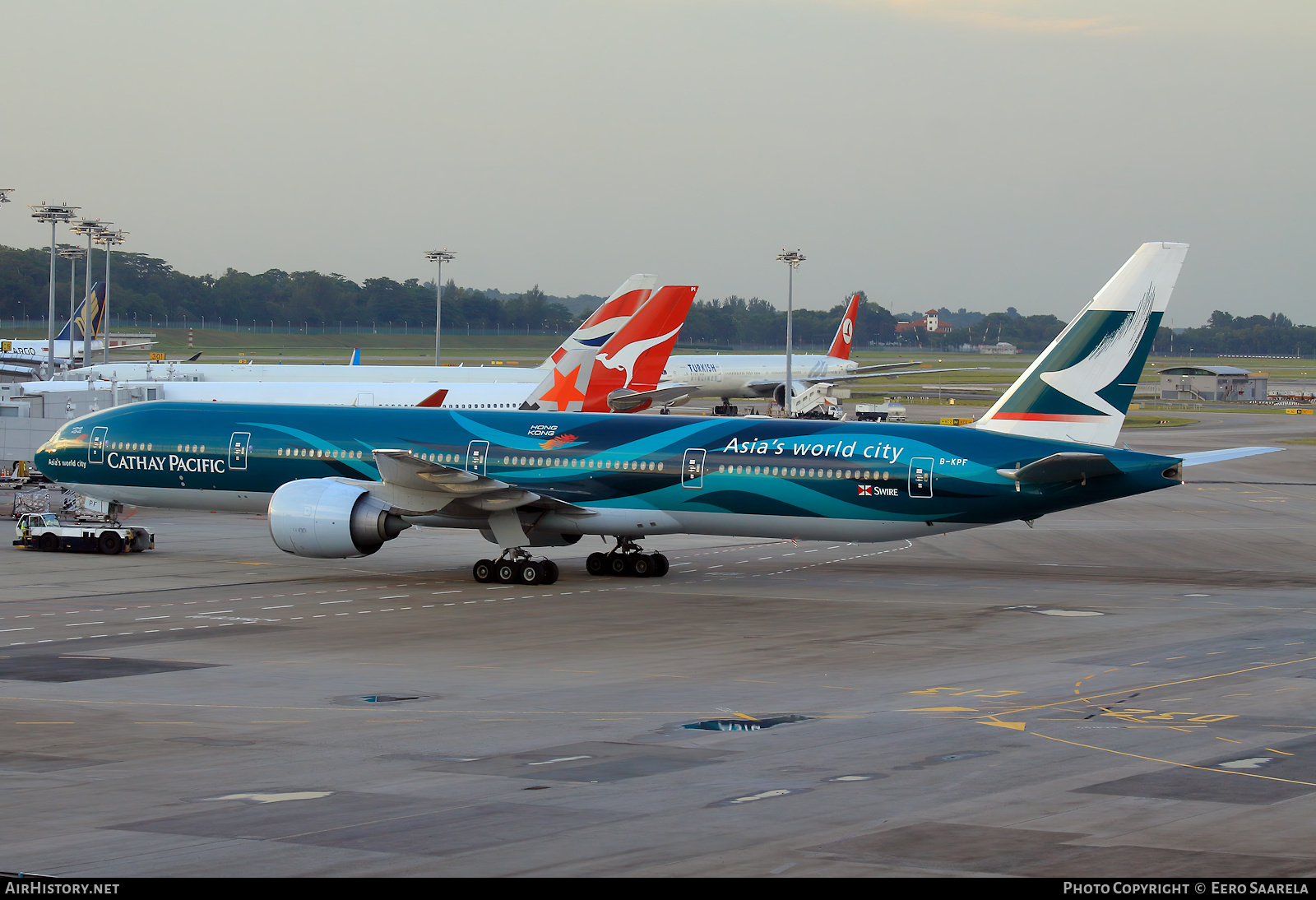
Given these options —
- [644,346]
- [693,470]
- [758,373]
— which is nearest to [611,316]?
[644,346]

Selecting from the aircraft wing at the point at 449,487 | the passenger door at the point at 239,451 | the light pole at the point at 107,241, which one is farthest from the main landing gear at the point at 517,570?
the light pole at the point at 107,241

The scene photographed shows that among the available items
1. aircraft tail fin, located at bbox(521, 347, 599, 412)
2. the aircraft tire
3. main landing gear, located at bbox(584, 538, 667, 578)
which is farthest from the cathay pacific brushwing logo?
aircraft tail fin, located at bbox(521, 347, 599, 412)

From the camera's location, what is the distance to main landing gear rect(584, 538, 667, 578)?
36.6m

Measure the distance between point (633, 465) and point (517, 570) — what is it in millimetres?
3901

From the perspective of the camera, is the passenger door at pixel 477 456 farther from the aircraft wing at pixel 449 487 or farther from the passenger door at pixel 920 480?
the passenger door at pixel 920 480

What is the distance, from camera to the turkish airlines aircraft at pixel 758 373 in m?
118

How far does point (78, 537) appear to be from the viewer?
129 feet

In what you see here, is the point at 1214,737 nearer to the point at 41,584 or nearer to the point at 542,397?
the point at 41,584

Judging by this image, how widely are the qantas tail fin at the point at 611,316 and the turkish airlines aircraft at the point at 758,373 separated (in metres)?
61.1

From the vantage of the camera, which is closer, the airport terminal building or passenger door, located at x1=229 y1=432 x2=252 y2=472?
passenger door, located at x1=229 y1=432 x2=252 y2=472

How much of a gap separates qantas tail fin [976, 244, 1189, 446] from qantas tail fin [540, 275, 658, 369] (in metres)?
20.8

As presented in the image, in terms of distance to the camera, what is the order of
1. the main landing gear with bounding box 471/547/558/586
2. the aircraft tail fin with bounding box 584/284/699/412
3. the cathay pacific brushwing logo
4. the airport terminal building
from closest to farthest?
the cathay pacific brushwing logo, the main landing gear with bounding box 471/547/558/586, the aircraft tail fin with bounding box 584/284/699/412, the airport terminal building

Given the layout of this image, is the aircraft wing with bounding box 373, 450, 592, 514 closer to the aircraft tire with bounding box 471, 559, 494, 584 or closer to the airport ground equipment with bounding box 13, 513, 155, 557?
the aircraft tire with bounding box 471, 559, 494, 584
